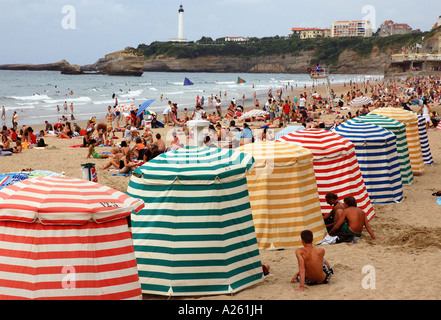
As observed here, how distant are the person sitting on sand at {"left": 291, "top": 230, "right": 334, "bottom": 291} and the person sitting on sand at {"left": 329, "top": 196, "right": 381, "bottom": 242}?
→ 1.67 m

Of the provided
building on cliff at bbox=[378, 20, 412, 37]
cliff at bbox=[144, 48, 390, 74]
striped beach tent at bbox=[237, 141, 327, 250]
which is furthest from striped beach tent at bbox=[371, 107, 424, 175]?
building on cliff at bbox=[378, 20, 412, 37]

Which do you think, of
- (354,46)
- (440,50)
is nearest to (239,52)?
(354,46)

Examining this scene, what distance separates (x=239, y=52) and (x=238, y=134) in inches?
6026

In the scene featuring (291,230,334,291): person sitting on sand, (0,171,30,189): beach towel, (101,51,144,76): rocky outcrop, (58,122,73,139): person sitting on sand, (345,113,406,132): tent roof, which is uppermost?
(101,51,144,76): rocky outcrop

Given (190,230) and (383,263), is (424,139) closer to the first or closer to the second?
(383,263)

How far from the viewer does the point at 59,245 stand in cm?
480

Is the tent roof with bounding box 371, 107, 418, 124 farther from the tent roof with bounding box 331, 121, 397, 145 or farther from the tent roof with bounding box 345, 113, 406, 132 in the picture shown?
the tent roof with bounding box 331, 121, 397, 145

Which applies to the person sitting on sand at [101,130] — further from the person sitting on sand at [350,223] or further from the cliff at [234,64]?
the cliff at [234,64]

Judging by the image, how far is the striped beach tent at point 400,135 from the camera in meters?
11.7

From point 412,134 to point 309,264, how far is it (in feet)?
26.4

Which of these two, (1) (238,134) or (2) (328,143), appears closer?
(2) (328,143)

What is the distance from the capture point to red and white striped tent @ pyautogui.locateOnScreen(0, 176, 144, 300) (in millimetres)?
4770

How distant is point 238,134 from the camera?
674 inches
